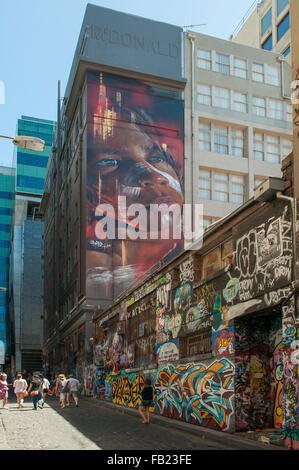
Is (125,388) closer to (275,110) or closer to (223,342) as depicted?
(223,342)

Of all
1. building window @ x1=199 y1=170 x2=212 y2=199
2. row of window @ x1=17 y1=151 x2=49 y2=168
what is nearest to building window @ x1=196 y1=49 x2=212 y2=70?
building window @ x1=199 y1=170 x2=212 y2=199

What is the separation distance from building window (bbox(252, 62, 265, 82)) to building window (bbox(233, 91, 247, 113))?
6.42 ft

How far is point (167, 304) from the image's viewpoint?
20.3m

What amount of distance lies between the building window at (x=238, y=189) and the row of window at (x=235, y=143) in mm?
1909

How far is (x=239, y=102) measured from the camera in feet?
152

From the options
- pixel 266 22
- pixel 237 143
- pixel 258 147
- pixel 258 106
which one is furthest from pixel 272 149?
pixel 266 22

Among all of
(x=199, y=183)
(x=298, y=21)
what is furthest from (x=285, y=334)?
(x=199, y=183)

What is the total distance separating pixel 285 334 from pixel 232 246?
4080mm

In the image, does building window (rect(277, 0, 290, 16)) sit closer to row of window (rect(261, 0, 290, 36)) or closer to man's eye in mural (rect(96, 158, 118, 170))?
row of window (rect(261, 0, 290, 36))

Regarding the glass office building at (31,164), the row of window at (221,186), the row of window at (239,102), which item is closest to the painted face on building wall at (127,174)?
the row of window at (221,186)

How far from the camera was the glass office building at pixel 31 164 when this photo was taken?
3497 inches

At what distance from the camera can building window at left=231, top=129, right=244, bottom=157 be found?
4547 centimetres

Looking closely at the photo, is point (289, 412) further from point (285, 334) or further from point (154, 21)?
point (154, 21)

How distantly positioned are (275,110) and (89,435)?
38699 mm
